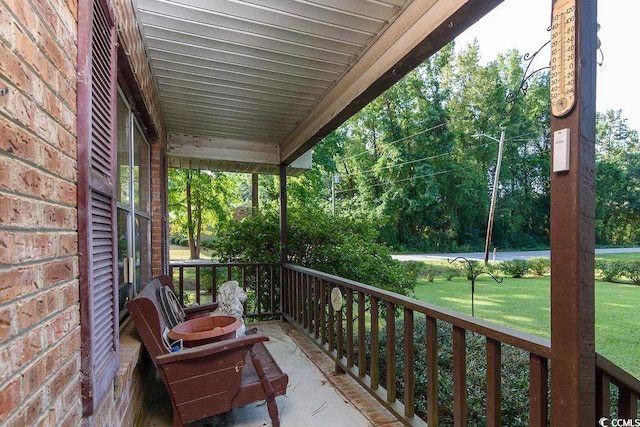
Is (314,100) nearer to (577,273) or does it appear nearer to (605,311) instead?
(577,273)

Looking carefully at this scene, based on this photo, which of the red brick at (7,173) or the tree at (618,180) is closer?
the red brick at (7,173)

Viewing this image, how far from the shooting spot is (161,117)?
12.1ft

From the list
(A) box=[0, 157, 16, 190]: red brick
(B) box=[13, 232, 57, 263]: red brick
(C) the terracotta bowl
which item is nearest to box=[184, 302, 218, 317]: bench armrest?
(C) the terracotta bowl

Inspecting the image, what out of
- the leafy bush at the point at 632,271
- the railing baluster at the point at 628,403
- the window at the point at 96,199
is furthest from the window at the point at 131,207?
the leafy bush at the point at 632,271

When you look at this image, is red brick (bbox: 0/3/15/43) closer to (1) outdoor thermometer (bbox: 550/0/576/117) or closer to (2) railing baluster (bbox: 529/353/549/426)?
(1) outdoor thermometer (bbox: 550/0/576/117)

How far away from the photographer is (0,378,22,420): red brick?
0.62 meters

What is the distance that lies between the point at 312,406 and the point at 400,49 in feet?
8.13

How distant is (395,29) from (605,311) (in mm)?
8273

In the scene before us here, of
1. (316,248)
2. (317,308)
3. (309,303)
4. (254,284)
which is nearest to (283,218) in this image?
(316,248)

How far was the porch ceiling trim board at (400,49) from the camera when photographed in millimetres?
1649

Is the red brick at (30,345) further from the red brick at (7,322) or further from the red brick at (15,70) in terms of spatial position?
the red brick at (15,70)

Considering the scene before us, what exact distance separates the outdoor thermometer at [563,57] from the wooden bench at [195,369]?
1.84 m

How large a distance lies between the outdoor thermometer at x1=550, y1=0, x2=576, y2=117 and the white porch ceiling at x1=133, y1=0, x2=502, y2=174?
454 millimetres

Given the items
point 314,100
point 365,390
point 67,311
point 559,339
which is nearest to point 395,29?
point 314,100
